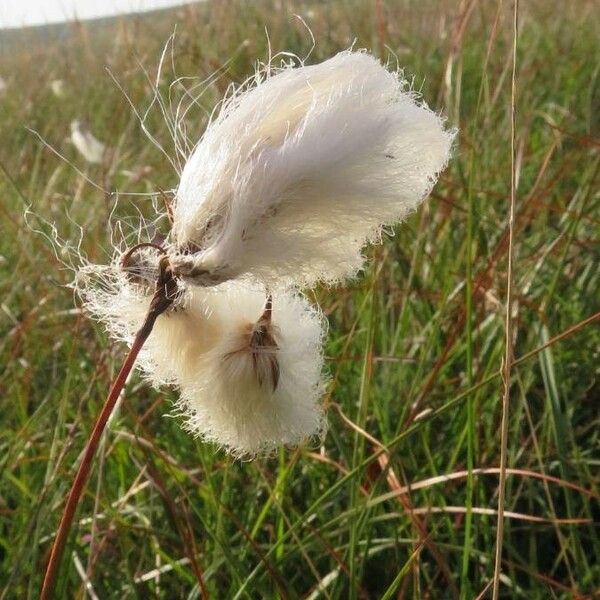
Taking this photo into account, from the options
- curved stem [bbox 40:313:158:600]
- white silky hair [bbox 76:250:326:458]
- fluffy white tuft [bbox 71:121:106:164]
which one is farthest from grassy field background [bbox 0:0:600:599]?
fluffy white tuft [bbox 71:121:106:164]

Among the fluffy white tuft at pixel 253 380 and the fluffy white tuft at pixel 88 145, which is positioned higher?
the fluffy white tuft at pixel 253 380

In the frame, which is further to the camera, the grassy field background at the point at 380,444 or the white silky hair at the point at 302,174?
the grassy field background at the point at 380,444

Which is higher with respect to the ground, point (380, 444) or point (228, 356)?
point (228, 356)

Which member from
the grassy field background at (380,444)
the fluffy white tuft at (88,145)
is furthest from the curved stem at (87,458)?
the fluffy white tuft at (88,145)

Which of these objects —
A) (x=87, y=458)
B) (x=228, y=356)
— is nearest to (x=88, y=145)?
(x=228, y=356)

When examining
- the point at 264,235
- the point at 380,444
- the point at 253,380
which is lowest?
the point at 380,444

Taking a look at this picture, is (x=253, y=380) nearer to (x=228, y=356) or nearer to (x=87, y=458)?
(x=228, y=356)

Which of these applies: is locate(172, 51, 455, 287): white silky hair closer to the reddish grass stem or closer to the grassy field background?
the reddish grass stem

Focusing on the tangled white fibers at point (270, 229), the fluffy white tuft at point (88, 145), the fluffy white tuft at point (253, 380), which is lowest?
the fluffy white tuft at point (88, 145)

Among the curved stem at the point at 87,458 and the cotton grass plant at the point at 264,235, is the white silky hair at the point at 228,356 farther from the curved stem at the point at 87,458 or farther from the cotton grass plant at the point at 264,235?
the curved stem at the point at 87,458

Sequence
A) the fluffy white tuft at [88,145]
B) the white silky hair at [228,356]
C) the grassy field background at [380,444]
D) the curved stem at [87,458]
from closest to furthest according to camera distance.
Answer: the curved stem at [87,458]
the white silky hair at [228,356]
the grassy field background at [380,444]
the fluffy white tuft at [88,145]
